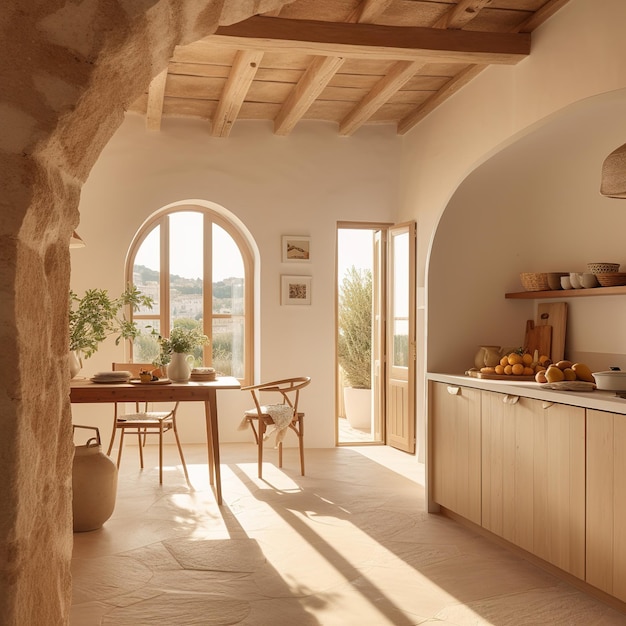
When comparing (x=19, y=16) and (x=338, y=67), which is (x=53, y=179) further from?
(x=338, y=67)

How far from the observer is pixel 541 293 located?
4516 mm

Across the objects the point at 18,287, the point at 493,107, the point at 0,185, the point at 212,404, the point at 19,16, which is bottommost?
the point at 212,404

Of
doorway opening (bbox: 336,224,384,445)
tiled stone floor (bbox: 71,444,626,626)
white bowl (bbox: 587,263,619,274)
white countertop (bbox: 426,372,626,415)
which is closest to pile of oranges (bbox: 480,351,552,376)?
white countertop (bbox: 426,372,626,415)

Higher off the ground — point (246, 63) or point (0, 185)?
point (246, 63)

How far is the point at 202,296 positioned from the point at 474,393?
3.87 metres

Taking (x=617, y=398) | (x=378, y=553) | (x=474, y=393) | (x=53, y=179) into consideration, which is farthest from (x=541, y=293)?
(x=53, y=179)

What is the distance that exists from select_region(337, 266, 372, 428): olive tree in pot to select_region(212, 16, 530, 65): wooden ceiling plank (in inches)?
187

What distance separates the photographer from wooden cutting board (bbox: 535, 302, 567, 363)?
4.59m

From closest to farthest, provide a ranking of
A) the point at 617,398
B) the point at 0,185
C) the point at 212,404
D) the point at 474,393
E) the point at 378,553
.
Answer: the point at 0,185, the point at 617,398, the point at 378,553, the point at 474,393, the point at 212,404

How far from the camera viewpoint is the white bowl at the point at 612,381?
354 cm

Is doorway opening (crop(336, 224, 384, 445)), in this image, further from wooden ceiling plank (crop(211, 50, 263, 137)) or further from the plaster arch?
the plaster arch

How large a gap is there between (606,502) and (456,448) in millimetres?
1393

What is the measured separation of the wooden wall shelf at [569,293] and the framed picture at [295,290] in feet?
8.79

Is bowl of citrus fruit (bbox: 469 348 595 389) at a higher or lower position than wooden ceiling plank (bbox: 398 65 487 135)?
lower
